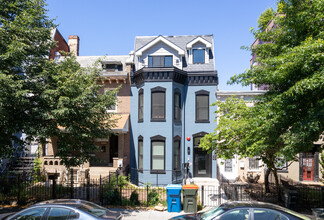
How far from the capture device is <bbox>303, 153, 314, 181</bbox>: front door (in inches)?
725

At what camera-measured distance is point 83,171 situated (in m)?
15.7

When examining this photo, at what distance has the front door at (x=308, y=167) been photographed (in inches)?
725

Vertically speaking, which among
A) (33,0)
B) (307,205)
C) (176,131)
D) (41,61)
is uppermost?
(33,0)

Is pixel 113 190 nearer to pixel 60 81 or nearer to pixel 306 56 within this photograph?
pixel 60 81

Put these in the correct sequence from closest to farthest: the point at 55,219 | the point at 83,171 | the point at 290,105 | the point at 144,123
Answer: the point at 55,219 → the point at 290,105 → the point at 83,171 → the point at 144,123

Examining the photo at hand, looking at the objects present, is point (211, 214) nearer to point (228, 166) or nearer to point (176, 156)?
point (176, 156)

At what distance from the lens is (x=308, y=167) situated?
18.5 meters

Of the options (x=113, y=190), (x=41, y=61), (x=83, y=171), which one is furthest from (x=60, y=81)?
(x=83, y=171)

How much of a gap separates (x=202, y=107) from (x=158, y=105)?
136 inches

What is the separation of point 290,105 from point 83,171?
12.4 m

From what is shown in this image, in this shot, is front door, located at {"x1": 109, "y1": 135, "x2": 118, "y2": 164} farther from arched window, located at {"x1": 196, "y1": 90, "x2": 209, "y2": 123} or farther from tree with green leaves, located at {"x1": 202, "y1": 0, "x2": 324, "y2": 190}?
tree with green leaves, located at {"x1": 202, "y1": 0, "x2": 324, "y2": 190}

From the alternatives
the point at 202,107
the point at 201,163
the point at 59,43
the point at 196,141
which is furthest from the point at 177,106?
the point at 59,43

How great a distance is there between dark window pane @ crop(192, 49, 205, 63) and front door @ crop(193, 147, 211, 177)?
22.8 ft

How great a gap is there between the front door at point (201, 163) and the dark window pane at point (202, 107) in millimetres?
2424
